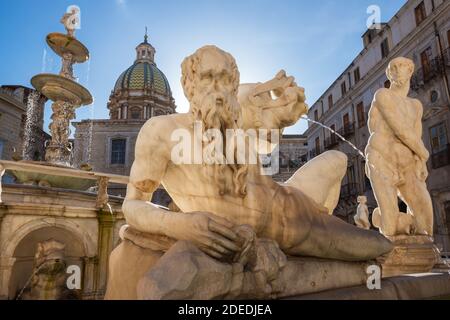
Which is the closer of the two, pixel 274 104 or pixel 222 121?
pixel 222 121

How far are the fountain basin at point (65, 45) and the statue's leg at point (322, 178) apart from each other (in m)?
11.6

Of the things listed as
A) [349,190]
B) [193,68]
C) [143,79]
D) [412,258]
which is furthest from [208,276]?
[143,79]

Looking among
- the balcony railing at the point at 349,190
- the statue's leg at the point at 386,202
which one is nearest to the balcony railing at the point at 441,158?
the balcony railing at the point at 349,190

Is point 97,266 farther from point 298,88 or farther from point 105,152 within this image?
point 105,152

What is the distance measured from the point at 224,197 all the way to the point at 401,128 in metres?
2.70

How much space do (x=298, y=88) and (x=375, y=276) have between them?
0.97m

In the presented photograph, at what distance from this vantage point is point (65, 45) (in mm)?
11148

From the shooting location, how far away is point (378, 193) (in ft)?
11.2

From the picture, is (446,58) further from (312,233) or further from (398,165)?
(312,233)

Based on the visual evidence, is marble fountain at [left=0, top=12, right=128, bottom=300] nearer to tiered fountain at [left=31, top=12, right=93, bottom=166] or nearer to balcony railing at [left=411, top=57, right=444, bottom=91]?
tiered fountain at [left=31, top=12, right=93, bottom=166]

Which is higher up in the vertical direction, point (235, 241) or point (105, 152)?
point (105, 152)

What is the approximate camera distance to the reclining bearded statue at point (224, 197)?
4.22 ft

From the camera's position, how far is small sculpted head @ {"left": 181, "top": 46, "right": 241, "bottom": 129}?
1.44m

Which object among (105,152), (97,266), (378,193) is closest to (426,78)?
(378,193)
